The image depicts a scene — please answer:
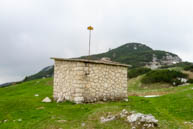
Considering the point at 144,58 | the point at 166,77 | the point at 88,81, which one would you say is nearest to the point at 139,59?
the point at 144,58

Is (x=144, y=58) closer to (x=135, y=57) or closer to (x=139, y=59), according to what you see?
(x=139, y=59)

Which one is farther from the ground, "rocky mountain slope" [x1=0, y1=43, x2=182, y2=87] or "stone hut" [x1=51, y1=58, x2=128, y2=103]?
"rocky mountain slope" [x1=0, y1=43, x2=182, y2=87]

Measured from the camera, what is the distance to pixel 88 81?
14.6 meters

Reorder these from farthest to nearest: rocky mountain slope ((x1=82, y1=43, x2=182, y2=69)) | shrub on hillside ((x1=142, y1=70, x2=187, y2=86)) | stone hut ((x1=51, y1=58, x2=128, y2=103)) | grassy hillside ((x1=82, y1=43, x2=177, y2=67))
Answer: grassy hillside ((x1=82, y1=43, x2=177, y2=67)) → rocky mountain slope ((x1=82, y1=43, x2=182, y2=69)) → shrub on hillside ((x1=142, y1=70, x2=187, y2=86)) → stone hut ((x1=51, y1=58, x2=128, y2=103))

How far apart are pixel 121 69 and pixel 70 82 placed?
5373 millimetres

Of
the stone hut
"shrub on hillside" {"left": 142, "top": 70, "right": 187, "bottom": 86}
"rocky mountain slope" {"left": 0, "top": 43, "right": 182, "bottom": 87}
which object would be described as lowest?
"shrub on hillside" {"left": 142, "top": 70, "right": 187, "bottom": 86}

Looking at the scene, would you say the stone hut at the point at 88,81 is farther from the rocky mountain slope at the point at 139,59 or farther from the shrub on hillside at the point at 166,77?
the rocky mountain slope at the point at 139,59

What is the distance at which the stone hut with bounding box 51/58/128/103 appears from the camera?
566 inches

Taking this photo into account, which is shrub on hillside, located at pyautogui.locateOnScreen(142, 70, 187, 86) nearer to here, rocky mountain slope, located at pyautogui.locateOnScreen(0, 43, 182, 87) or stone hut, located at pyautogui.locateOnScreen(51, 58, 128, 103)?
stone hut, located at pyautogui.locateOnScreen(51, 58, 128, 103)

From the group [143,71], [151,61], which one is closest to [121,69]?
[143,71]

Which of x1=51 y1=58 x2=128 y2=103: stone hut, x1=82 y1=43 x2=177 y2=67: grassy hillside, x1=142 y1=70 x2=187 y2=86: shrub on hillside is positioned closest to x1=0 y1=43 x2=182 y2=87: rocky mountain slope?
x1=82 y1=43 x2=177 y2=67: grassy hillside

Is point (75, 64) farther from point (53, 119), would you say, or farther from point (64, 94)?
point (53, 119)

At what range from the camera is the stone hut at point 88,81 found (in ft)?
47.1

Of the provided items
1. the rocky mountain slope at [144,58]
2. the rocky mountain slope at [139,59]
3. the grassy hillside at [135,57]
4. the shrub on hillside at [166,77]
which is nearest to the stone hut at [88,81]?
the shrub on hillside at [166,77]
